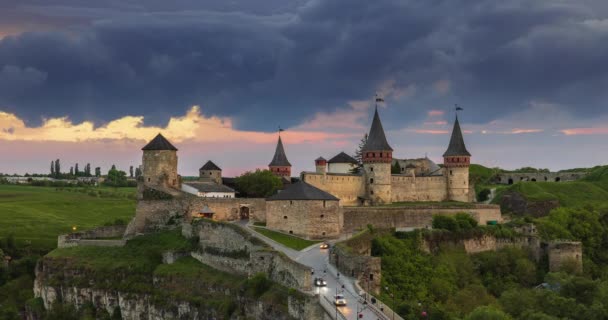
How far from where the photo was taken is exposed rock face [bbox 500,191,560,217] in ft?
301

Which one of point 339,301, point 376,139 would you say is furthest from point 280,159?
point 339,301

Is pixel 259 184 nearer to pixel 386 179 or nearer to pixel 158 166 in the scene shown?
pixel 158 166

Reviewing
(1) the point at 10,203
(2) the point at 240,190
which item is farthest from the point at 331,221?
(1) the point at 10,203

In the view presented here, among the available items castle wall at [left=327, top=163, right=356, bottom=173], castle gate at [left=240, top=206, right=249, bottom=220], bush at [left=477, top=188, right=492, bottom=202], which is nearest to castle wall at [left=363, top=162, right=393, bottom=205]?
castle wall at [left=327, top=163, right=356, bottom=173]

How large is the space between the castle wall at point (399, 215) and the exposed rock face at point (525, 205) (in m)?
14.2

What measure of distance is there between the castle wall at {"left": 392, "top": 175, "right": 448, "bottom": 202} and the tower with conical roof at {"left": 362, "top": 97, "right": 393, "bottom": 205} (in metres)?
2.21

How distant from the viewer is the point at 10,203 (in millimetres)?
135000

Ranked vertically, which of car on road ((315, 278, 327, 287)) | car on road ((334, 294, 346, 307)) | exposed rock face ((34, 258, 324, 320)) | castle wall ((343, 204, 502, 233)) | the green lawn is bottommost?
exposed rock face ((34, 258, 324, 320))

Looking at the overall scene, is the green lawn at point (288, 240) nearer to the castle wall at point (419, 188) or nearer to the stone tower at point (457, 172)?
the castle wall at point (419, 188)

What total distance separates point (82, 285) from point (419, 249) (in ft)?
96.3

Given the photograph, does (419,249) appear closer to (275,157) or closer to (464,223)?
(464,223)

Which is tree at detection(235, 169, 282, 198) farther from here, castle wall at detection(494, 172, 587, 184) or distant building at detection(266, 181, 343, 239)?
castle wall at detection(494, 172, 587, 184)

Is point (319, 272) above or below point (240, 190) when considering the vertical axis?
below

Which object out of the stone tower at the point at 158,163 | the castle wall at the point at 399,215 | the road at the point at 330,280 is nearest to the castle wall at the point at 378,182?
the castle wall at the point at 399,215
